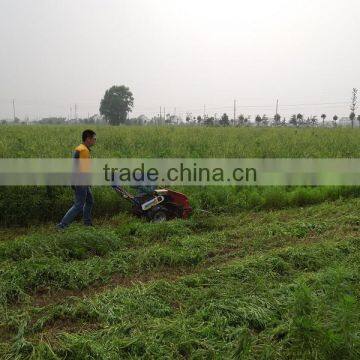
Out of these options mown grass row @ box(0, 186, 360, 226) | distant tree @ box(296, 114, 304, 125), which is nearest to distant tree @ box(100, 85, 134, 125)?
distant tree @ box(296, 114, 304, 125)

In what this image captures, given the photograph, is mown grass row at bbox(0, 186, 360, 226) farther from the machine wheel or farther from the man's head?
the man's head

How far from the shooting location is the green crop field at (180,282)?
3.28 meters

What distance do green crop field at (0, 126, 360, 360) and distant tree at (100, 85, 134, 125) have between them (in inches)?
2357

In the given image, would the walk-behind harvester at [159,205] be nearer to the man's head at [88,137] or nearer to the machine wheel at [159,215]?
the machine wheel at [159,215]

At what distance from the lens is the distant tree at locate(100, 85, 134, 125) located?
218 feet

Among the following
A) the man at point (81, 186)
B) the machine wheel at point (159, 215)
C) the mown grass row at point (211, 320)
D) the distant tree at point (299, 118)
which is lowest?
the mown grass row at point (211, 320)

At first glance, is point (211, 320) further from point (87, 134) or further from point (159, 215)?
point (87, 134)

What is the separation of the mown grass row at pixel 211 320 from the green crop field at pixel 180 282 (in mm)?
12

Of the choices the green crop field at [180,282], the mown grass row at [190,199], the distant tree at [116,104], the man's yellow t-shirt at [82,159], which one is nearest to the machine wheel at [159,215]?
the green crop field at [180,282]

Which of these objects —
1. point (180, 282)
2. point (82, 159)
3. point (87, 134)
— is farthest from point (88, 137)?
point (180, 282)

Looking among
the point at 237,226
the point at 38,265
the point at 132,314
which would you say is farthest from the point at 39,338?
the point at 237,226

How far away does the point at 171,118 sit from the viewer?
70.4m

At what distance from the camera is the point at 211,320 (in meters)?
3.74

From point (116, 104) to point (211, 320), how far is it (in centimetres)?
6608
